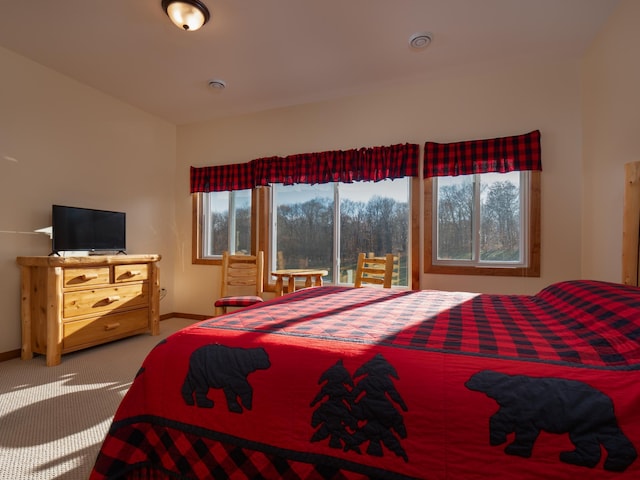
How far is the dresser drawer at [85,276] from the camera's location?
9.43 ft

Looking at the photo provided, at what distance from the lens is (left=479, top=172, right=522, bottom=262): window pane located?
10.1 ft

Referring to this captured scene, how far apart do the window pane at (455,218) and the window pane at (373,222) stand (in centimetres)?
33

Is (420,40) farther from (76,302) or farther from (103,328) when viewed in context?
(103,328)

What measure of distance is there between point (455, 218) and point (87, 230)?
3526mm

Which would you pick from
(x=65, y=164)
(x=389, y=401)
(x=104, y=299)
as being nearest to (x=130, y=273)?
(x=104, y=299)

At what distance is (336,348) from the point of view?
3.46 ft

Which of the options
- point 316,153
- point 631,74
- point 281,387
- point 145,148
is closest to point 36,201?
point 145,148

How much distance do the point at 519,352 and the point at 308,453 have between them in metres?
0.67

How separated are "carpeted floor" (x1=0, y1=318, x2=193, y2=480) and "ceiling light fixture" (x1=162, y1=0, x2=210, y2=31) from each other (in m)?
2.51

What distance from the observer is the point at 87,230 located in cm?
325

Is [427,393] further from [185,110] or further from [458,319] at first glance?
[185,110]

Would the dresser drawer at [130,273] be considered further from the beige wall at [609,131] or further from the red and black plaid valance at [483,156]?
the beige wall at [609,131]

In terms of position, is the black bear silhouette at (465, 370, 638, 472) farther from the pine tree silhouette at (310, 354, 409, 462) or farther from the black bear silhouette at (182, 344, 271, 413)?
the black bear silhouette at (182, 344, 271, 413)

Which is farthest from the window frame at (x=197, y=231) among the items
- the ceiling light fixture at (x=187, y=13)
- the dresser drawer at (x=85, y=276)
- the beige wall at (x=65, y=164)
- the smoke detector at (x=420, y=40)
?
the smoke detector at (x=420, y=40)
